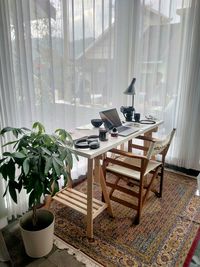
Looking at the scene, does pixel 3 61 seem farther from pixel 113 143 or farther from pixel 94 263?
pixel 94 263

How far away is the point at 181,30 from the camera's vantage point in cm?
254

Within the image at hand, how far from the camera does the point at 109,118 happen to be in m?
2.22

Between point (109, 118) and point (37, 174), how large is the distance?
112cm

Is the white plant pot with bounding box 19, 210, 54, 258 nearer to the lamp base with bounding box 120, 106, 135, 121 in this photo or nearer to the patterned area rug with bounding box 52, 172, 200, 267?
the patterned area rug with bounding box 52, 172, 200, 267

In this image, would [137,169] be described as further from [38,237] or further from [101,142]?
[38,237]

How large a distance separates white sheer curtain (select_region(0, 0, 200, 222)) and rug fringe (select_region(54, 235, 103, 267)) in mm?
497

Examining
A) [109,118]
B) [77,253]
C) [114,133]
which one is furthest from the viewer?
[109,118]

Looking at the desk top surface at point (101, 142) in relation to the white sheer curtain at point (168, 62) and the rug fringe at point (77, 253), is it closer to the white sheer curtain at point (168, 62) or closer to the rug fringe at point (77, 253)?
the white sheer curtain at point (168, 62)

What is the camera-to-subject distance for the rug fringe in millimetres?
1518

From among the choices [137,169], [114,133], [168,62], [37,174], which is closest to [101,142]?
[114,133]

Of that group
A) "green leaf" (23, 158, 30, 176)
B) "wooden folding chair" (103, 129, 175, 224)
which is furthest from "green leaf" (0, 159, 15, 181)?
"wooden folding chair" (103, 129, 175, 224)

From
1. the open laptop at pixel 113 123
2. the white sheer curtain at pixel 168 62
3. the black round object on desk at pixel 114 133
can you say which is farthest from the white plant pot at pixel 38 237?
the white sheer curtain at pixel 168 62

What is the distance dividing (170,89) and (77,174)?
5.09 ft

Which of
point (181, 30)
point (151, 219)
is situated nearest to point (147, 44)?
point (181, 30)
